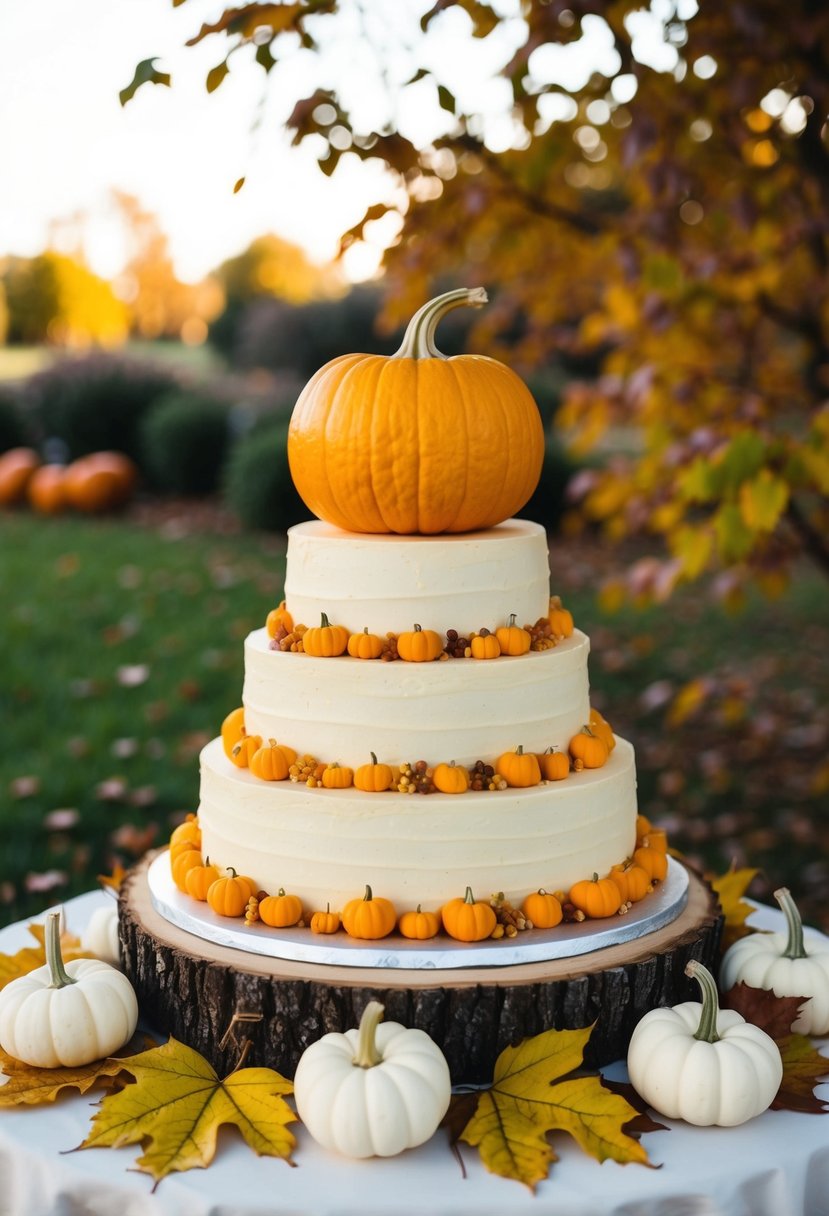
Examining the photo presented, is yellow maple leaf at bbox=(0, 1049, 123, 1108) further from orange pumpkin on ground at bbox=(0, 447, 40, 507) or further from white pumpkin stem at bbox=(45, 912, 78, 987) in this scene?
orange pumpkin on ground at bbox=(0, 447, 40, 507)

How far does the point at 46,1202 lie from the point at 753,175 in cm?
388

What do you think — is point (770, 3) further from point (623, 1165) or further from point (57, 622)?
point (57, 622)

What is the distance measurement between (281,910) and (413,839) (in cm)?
34

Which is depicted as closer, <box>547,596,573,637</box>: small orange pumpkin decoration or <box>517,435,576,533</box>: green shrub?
<box>547,596,573,637</box>: small orange pumpkin decoration

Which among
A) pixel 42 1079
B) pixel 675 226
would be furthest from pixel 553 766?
pixel 675 226

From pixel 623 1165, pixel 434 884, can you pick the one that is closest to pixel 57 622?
pixel 434 884

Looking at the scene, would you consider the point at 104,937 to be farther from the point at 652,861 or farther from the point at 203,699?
the point at 203,699

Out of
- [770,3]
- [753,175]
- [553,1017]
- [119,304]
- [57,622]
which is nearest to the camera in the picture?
[553,1017]

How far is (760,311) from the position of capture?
16.5ft

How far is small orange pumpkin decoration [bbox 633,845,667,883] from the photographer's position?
9.68 feet

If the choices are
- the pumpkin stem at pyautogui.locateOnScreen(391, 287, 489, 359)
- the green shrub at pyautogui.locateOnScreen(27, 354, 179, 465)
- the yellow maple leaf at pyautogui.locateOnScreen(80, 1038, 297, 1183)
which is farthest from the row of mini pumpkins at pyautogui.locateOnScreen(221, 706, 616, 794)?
the green shrub at pyautogui.locateOnScreen(27, 354, 179, 465)

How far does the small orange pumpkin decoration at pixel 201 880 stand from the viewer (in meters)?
2.80

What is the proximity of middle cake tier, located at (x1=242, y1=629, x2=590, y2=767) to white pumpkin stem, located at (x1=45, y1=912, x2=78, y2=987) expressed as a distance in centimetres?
64

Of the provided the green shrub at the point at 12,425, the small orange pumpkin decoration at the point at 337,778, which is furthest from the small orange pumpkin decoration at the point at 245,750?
the green shrub at the point at 12,425
